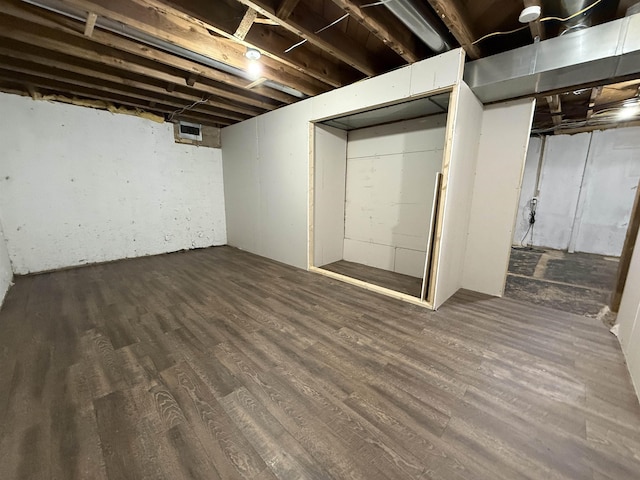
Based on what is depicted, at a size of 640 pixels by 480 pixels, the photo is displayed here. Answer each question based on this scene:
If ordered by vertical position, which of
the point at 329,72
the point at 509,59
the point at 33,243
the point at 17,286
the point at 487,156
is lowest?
the point at 17,286

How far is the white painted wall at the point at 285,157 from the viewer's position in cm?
244

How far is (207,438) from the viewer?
3.93 ft

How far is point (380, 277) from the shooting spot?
A: 3.52 metres

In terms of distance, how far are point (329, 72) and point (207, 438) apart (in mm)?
3592

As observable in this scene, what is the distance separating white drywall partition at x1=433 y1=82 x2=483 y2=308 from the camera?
236cm

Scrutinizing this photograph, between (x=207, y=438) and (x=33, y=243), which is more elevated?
(x=33, y=243)

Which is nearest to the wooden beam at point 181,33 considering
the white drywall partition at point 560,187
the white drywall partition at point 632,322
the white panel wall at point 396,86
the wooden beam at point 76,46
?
the wooden beam at point 76,46

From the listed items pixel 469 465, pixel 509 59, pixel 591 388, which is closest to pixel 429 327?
pixel 591 388

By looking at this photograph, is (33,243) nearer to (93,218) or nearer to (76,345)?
(93,218)

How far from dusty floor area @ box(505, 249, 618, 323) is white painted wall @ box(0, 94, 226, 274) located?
5.64m

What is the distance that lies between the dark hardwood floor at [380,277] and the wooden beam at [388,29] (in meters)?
2.51

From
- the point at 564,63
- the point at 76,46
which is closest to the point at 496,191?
the point at 564,63

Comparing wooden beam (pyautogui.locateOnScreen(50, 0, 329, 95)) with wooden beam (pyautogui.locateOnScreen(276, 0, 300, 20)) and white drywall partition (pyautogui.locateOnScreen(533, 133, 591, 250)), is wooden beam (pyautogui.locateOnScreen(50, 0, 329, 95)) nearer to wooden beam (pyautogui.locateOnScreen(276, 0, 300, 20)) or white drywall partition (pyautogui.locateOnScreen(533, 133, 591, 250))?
wooden beam (pyautogui.locateOnScreen(276, 0, 300, 20))

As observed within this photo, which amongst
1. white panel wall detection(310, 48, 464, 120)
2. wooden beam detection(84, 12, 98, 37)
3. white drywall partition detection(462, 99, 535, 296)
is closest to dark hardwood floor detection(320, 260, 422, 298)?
white drywall partition detection(462, 99, 535, 296)
